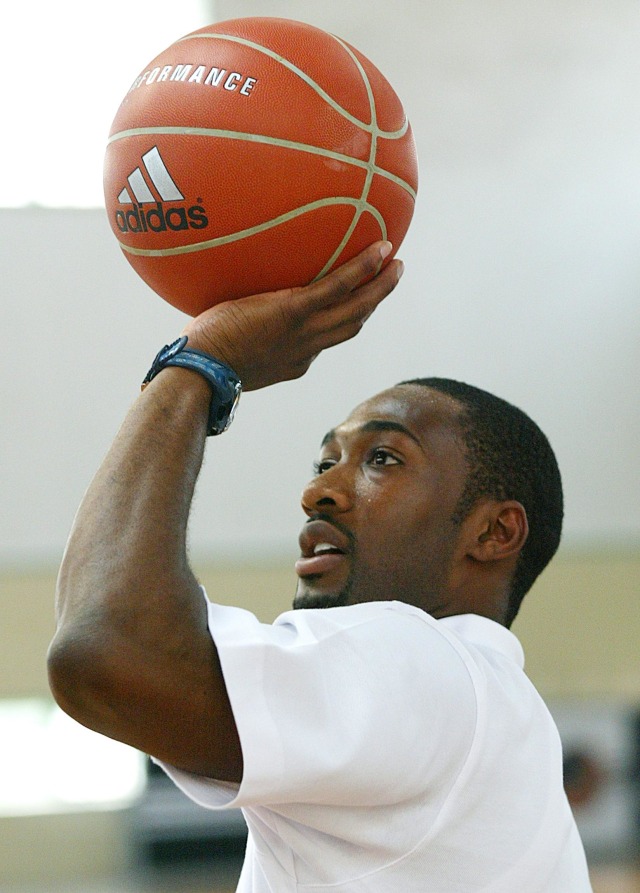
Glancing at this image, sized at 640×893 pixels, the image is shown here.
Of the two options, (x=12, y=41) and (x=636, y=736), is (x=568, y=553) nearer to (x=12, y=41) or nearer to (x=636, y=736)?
(x=636, y=736)

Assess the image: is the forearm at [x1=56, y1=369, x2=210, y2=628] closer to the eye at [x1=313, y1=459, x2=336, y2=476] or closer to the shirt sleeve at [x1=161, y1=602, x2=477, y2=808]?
the shirt sleeve at [x1=161, y1=602, x2=477, y2=808]

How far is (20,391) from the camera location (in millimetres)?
6402

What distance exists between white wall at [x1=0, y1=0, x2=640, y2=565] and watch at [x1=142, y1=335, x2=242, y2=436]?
5.03m

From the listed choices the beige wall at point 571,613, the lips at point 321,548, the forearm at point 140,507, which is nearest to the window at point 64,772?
the beige wall at point 571,613

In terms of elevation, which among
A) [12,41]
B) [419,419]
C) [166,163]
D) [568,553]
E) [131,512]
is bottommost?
[568,553]

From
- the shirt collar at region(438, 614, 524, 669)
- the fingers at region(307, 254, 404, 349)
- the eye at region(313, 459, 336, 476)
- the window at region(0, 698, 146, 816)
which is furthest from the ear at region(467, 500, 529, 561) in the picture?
the window at region(0, 698, 146, 816)

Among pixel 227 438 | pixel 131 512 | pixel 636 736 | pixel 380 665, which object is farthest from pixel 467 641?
pixel 636 736

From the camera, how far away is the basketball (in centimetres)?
158

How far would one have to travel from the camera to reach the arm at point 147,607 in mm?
1179

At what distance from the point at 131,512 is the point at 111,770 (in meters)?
5.51

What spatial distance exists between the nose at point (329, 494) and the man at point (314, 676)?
0.12ft

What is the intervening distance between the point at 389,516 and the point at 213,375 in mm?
382

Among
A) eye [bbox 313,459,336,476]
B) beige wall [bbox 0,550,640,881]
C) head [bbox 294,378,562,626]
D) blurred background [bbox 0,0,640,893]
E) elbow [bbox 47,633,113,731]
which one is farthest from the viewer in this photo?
blurred background [bbox 0,0,640,893]

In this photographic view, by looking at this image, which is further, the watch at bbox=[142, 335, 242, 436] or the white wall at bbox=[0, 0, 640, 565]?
the white wall at bbox=[0, 0, 640, 565]
